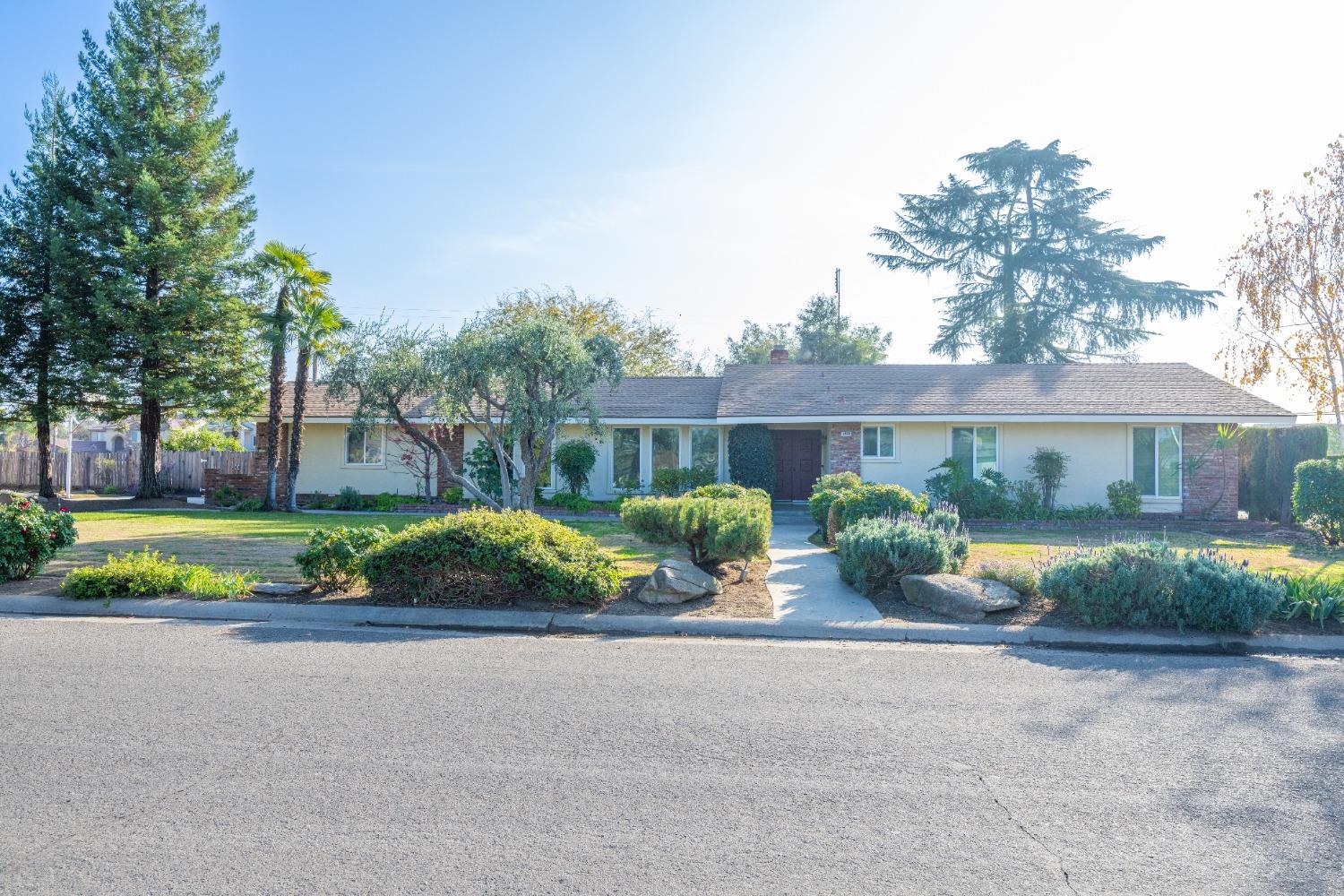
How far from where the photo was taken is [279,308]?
21.1 meters

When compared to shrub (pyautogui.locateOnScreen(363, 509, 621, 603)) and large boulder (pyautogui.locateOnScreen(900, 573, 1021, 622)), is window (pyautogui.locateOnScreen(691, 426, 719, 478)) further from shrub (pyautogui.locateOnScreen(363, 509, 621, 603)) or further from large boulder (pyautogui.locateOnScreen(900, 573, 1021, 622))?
shrub (pyautogui.locateOnScreen(363, 509, 621, 603))

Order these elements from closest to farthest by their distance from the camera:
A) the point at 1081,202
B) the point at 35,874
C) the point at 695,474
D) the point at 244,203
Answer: the point at 35,874 → the point at 695,474 → the point at 244,203 → the point at 1081,202

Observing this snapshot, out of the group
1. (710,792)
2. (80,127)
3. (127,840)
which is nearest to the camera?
(127,840)

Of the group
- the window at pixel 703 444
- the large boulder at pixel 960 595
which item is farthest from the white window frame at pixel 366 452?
the large boulder at pixel 960 595

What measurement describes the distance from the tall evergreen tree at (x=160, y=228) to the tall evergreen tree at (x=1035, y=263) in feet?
90.2

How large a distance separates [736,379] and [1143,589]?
55.7ft

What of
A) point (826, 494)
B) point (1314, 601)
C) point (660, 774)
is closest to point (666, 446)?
point (826, 494)

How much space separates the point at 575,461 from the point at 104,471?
2051cm

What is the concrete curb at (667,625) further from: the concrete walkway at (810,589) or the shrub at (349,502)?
the shrub at (349,502)

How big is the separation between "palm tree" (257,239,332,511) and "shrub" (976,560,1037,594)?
1774 cm

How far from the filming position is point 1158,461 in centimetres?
2011

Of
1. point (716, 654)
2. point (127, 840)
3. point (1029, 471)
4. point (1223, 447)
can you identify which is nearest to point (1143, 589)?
point (716, 654)

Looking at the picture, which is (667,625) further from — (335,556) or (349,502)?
(349,502)

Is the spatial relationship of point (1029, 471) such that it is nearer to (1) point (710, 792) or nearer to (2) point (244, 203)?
(1) point (710, 792)
